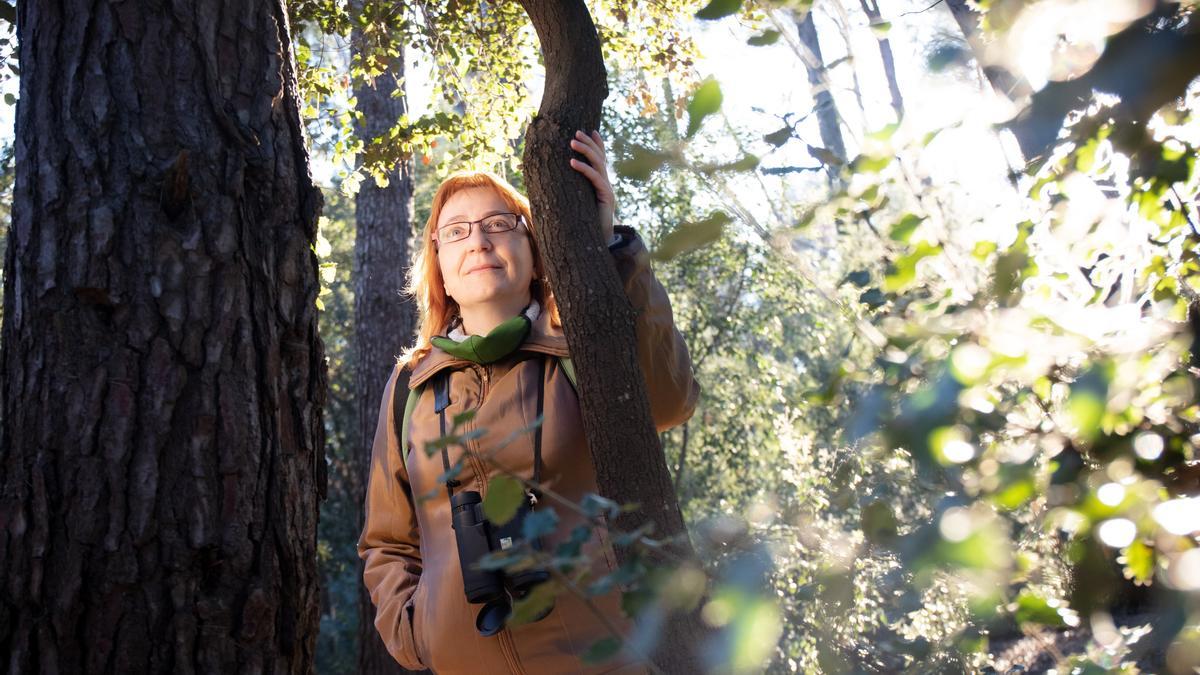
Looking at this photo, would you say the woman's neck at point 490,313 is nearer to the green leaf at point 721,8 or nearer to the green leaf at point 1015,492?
the green leaf at point 721,8

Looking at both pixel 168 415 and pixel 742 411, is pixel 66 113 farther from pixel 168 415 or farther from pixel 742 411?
pixel 742 411

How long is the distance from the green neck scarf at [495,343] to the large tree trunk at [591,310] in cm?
53

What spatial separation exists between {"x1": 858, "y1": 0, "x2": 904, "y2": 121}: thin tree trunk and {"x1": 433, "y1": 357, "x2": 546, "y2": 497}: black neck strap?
0.94 m

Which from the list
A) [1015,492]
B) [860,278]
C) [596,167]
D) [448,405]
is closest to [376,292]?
[448,405]

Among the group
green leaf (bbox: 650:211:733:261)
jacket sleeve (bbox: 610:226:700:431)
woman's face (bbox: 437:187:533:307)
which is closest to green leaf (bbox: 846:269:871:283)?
green leaf (bbox: 650:211:733:261)

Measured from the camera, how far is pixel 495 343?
7.69 feet

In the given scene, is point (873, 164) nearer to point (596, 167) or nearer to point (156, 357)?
point (596, 167)

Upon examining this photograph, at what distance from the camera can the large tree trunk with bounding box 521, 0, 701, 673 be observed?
5.65ft

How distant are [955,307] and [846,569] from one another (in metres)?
0.28

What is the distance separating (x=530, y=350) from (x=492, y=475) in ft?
1.38

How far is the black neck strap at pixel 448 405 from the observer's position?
7.18 feet

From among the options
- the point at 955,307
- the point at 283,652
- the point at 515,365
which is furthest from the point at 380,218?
the point at 955,307

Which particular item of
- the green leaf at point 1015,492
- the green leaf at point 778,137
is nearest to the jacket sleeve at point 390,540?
the green leaf at point 778,137

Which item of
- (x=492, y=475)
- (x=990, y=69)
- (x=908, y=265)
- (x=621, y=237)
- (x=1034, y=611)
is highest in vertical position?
(x=621, y=237)
